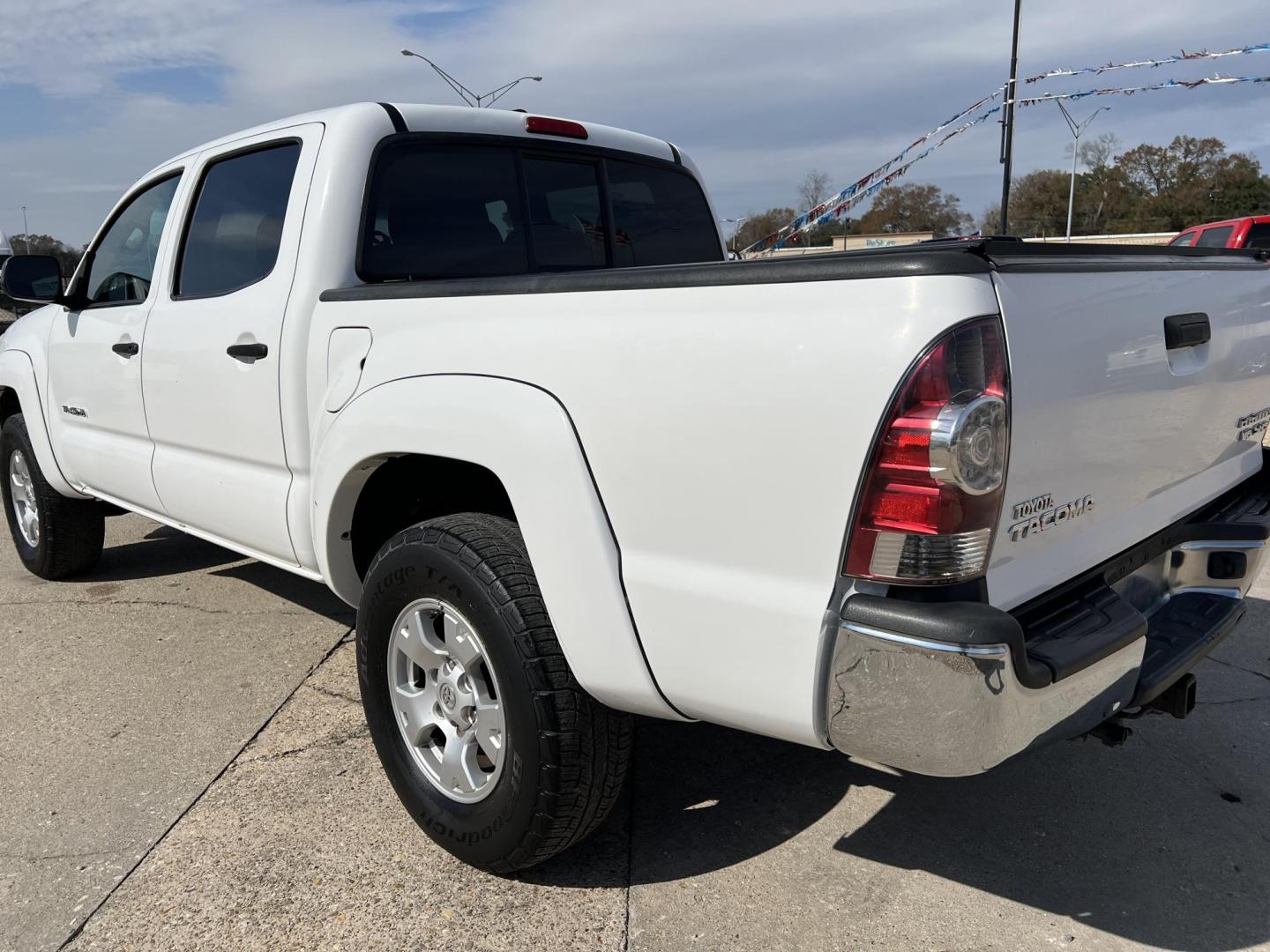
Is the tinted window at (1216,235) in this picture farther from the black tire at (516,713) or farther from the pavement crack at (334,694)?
the black tire at (516,713)

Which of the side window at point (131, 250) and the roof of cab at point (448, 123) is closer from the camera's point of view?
the roof of cab at point (448, 123)

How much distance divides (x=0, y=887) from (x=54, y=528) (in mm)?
2767

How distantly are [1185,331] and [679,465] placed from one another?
1.25 metres

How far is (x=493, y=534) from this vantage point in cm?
242

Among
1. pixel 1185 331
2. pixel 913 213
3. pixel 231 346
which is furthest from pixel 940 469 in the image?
pixel 913 213

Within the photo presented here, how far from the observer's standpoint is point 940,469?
1708 millimetres

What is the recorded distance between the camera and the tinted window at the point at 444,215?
10.3 ft

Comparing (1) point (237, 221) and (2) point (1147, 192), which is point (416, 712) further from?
(2) point (1147, 192)

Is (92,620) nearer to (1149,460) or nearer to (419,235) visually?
(419,235)

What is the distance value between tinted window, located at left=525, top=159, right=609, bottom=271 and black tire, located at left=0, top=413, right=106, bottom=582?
2.92m

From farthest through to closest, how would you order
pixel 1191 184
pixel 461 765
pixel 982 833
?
pixel 1191 184
pixel 982 833
pixel 461 765

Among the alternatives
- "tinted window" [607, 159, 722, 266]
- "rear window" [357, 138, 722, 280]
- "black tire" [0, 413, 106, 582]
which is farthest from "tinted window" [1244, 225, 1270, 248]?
"black tire" [0, 413, 106, 582]

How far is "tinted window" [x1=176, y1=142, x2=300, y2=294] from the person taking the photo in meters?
3.26

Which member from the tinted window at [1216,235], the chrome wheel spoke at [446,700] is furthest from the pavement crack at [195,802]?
the tinted window at [1216,235]
